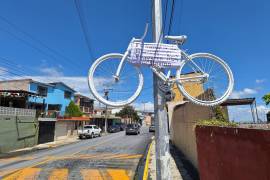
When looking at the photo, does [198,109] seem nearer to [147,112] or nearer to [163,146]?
[163,146]

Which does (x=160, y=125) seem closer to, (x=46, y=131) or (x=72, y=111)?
(x=46, y=131)

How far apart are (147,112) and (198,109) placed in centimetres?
12779

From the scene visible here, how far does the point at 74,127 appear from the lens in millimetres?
39125

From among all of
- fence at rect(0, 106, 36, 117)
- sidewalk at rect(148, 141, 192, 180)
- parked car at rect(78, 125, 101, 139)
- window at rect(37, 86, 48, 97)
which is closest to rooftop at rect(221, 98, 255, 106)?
sidewalk at rect(148, 141, 192, 180)

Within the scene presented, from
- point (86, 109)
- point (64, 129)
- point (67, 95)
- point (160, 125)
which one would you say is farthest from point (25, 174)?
point (86, 109)

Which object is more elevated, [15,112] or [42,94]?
[42,94]

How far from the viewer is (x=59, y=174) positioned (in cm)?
968

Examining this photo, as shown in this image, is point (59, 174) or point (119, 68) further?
point (59, 174)

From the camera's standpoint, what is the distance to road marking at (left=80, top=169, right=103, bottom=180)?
9.03 m

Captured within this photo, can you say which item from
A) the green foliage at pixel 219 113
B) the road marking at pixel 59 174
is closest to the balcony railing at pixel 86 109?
the road marking at pixel 59 174

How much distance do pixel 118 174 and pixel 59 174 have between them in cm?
246

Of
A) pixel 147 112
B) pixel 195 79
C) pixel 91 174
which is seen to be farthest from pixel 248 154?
pixel 147 112

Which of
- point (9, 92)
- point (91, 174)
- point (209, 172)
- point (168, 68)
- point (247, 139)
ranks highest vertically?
point (9, 92)

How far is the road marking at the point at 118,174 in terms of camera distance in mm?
9141
